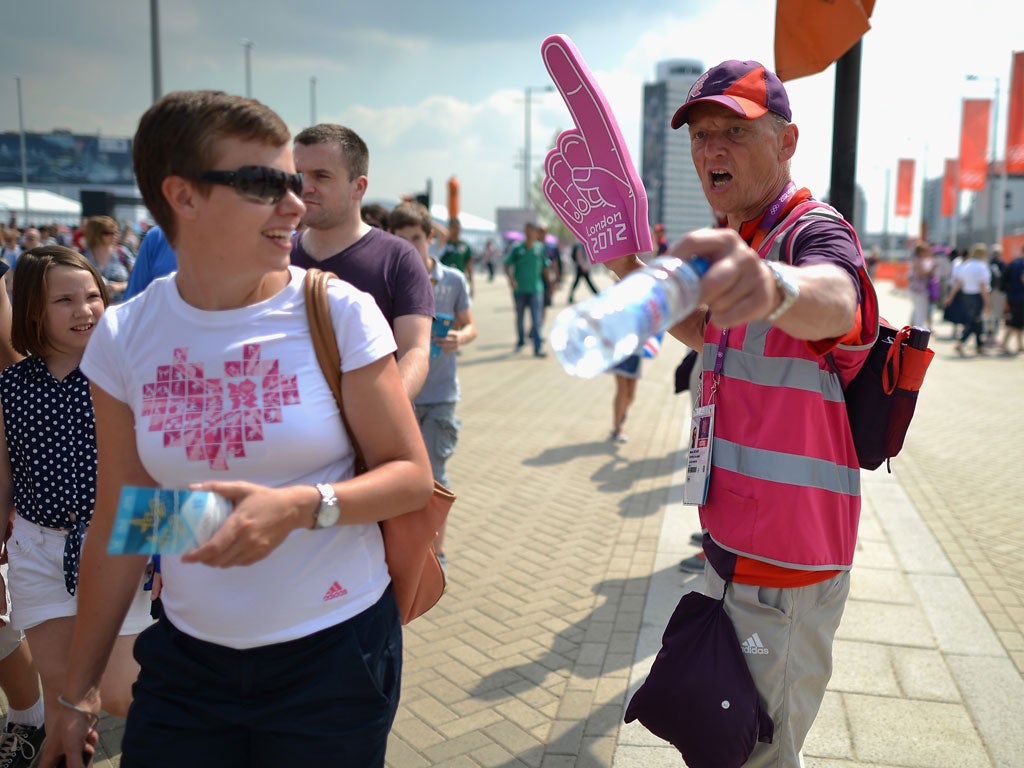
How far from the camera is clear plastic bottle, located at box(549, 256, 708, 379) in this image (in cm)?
118

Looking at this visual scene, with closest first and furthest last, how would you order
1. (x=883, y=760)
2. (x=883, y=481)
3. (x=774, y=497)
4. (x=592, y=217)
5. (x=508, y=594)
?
1. (x=774, y=497)
2. (x=592, y=217)
3. (x=883, y=760)
4. (x=508, y=594)
5. (x=883, y=481)

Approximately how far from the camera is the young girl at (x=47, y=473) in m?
2.79

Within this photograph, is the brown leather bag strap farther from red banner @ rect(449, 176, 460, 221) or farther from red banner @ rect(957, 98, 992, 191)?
red banner @ rect(957, 98, 992, 191)

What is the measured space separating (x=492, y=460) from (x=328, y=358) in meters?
6.21

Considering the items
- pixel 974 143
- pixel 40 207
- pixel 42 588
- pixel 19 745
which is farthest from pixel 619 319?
pixel 40 207

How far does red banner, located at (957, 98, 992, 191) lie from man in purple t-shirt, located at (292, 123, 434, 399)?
24758mm

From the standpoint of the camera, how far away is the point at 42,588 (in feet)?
9.18

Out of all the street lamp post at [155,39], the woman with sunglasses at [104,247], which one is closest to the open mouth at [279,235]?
the woman with sunglasses at [104,247]

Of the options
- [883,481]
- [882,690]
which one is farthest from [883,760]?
[883,481]

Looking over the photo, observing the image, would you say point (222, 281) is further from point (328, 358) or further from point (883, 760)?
point (883, 760)

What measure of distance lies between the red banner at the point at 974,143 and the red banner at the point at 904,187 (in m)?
18.5

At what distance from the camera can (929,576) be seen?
4922 mm

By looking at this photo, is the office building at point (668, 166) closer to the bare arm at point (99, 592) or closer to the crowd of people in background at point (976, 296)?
the crowd of people in background at point (976, 296)

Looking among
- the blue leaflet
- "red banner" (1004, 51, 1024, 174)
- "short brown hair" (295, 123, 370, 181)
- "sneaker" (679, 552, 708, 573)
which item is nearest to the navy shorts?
the blue leaflet
